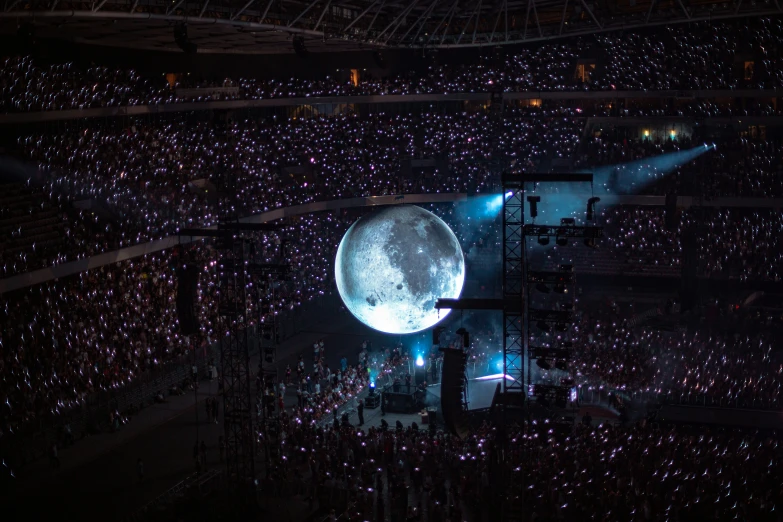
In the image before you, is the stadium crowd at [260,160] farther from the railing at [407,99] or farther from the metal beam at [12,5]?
the metal beam at [12,5]

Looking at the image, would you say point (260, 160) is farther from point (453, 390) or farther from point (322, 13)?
point (453, 390)

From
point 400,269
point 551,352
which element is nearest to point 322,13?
point 400,269

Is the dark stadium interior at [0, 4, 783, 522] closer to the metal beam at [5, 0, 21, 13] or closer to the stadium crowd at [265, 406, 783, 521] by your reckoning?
the stadium crowd at [265, 406, 783, 521]

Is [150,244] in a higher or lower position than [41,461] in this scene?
higher

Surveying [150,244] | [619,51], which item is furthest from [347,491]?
[619,51]

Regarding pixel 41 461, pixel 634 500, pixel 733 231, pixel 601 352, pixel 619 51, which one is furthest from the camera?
pixel 619 51

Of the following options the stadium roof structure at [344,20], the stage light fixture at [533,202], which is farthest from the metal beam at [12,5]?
the stage light fixture at [533,202]

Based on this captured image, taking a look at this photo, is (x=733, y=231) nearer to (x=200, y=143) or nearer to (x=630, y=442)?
(x=630, y=442)
